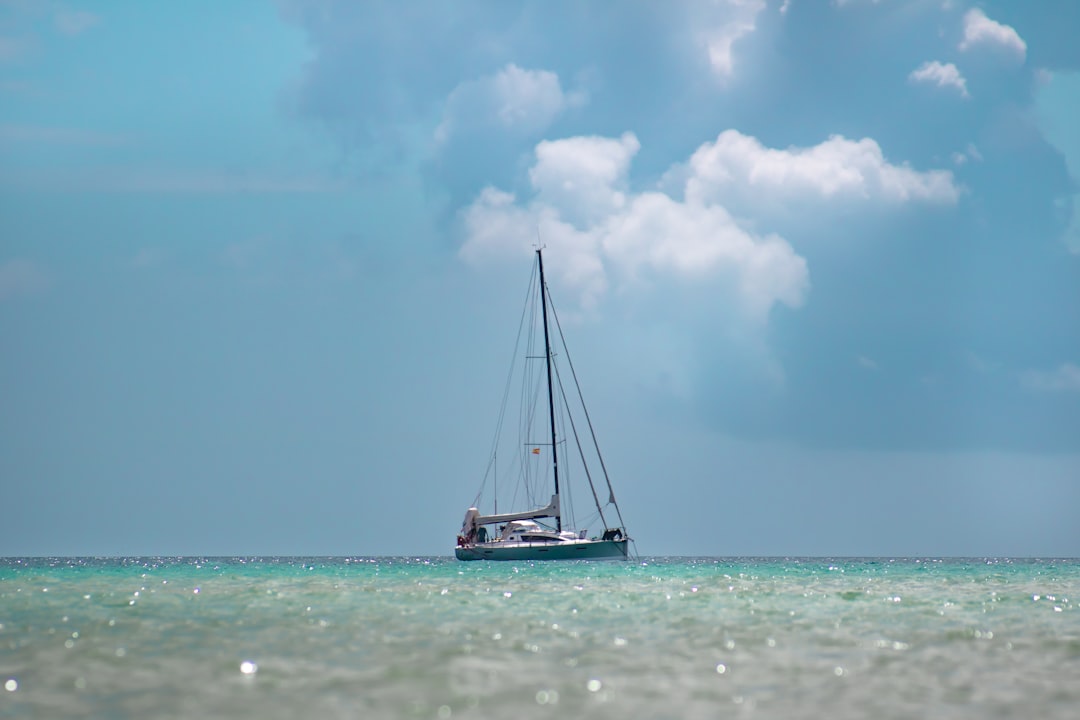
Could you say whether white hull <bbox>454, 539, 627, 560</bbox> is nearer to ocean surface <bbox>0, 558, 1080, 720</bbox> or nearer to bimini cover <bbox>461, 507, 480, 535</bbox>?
bimini cover <bbox>461, 507, 480, 535</bbox>

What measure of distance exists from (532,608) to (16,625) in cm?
1321

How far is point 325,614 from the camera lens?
29.8 meters

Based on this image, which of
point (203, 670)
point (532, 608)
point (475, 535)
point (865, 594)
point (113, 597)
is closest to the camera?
point (203, 670)

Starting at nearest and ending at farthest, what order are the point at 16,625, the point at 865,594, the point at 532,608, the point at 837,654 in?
the point at 837,654 → the point at 16,625 → the point at 532,608 → the point at 865,594

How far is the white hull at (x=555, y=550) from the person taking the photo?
8638 centimetres

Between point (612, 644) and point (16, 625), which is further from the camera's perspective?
point (16, 625)

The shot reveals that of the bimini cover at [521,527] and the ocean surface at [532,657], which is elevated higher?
the bimini cover at [521,527]

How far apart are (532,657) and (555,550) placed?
65768 mm

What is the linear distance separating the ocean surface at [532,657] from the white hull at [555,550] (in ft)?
163

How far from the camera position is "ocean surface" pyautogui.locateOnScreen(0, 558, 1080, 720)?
54.6ft

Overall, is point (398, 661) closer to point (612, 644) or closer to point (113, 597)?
point (612, 644)

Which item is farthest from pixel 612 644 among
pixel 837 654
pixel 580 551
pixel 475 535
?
pixel 475 535

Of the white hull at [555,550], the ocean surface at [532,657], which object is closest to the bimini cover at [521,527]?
the white hull at [555,550]

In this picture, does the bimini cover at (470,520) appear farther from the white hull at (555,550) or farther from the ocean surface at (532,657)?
the ocean surface at (532,657)
